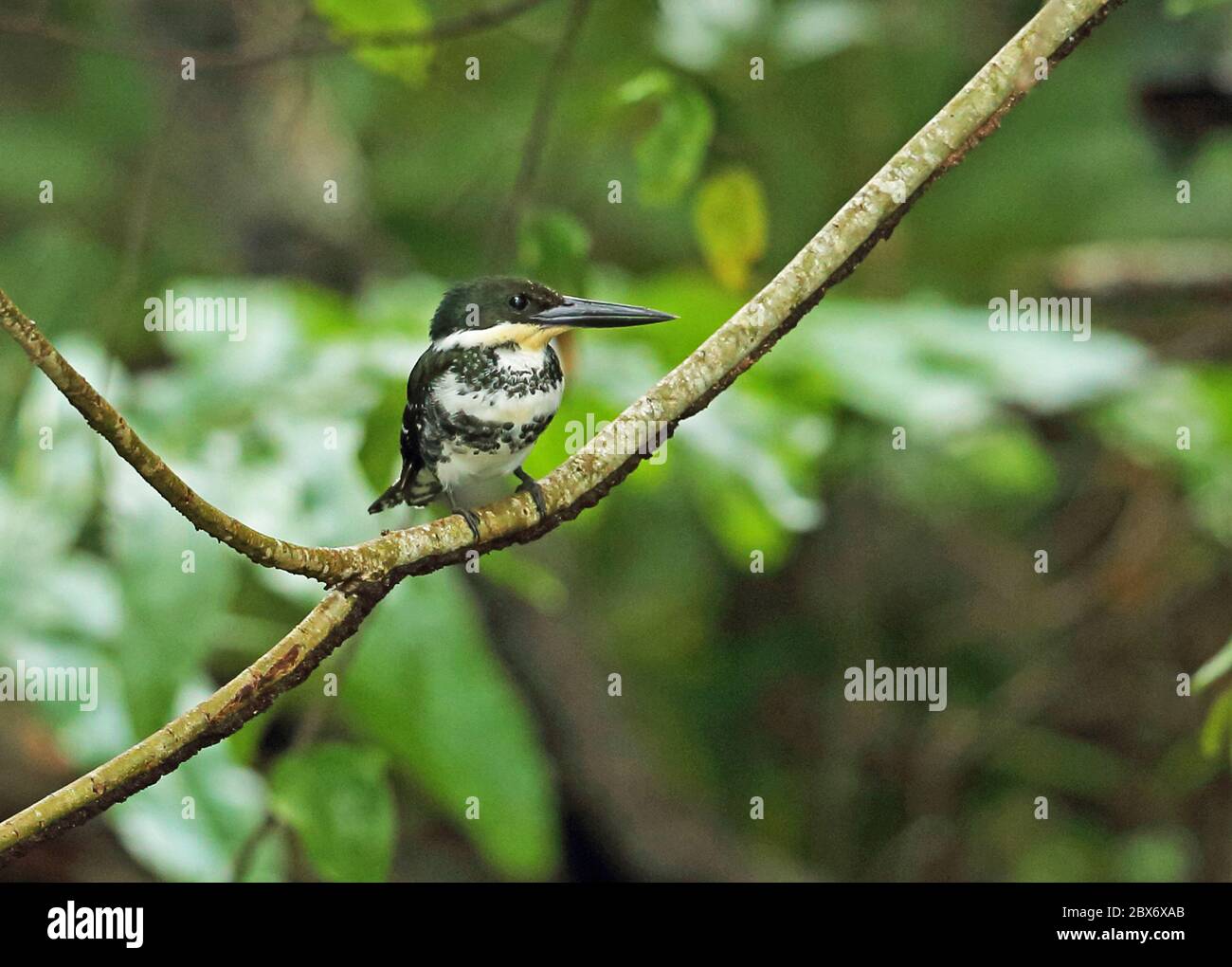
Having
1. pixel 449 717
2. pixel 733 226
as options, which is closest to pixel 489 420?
pixel 733 226

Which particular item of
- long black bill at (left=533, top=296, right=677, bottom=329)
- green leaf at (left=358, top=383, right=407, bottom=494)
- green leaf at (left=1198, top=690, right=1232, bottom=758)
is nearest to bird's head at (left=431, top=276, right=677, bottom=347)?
long black bill at (left=533, top=296, right=677, bottom=329)

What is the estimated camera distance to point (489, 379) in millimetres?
1790

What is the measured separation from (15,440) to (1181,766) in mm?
3078

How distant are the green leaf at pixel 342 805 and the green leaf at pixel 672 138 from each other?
851 millimetres

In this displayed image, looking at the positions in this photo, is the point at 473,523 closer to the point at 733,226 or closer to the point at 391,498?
the point at 391,498

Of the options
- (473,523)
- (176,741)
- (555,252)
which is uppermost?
(555,252)

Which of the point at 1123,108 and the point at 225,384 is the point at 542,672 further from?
the point at 1123,108

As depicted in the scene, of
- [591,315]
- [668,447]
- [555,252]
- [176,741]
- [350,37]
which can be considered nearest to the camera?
[176,741]

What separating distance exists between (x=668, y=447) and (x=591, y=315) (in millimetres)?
662

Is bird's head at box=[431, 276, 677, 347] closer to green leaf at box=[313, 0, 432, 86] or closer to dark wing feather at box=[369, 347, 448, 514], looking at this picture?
dark wing feather at box=[369, 347, 448, 514]

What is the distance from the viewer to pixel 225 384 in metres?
2.17

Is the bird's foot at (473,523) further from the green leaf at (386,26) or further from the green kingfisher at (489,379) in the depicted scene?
the green leaf at (386,26)

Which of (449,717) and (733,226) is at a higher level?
(733,226)
